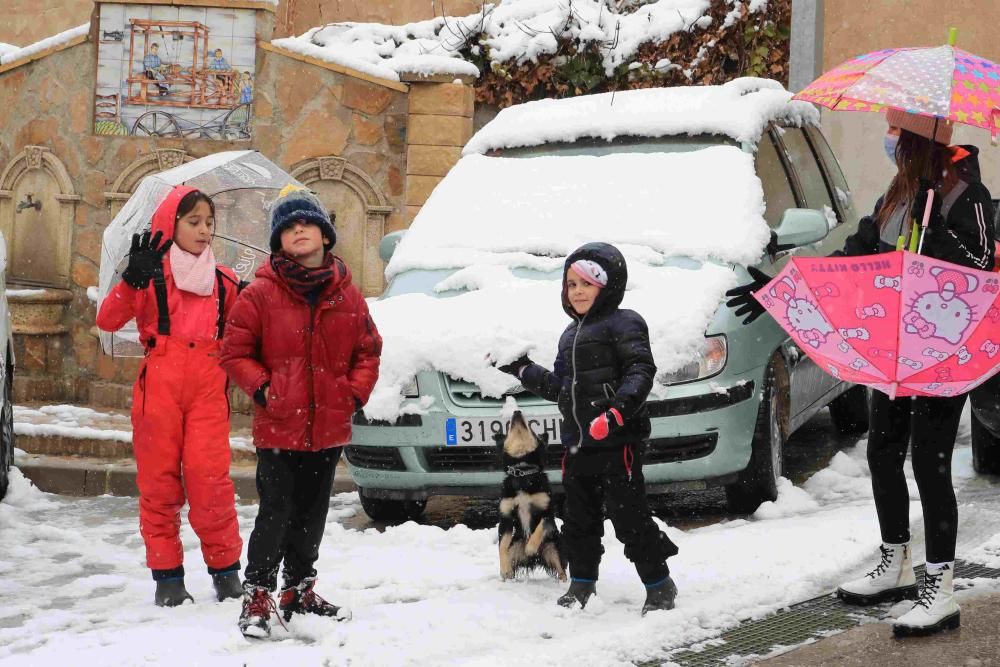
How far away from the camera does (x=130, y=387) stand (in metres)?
11.0

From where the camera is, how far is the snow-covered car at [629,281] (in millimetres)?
5758

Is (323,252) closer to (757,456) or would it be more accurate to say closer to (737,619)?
(737,619)

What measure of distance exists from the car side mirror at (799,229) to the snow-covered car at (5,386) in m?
3.74

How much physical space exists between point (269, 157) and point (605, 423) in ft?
24.0

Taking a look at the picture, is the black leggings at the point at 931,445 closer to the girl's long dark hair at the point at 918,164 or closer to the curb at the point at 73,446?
the girl's long dark hair at the point at 918,164

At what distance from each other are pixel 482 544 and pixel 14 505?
3.08 metres

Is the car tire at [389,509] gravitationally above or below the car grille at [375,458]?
below

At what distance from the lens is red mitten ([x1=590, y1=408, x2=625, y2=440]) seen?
4273 mm

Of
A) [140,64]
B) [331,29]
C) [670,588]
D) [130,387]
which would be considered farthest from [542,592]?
[331,29]

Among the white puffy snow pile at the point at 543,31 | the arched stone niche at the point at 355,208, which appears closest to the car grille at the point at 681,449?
the arched stone niche at the point at 355,208

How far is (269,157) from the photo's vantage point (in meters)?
11.0

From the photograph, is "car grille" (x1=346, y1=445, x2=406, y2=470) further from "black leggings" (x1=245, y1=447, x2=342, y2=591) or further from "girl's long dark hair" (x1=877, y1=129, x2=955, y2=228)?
"girl's long dark hair" (x1=877, y1=129, x2=955, y2=228)

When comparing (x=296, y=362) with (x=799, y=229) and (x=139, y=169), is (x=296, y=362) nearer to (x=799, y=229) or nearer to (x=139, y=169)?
(x=799, y=229)

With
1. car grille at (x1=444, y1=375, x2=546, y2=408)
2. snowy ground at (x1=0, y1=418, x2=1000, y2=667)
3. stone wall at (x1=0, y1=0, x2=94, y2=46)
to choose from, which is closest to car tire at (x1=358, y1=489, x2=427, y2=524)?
snowy ground at (x1=0, y1=418, x2=1000, y2=667)
